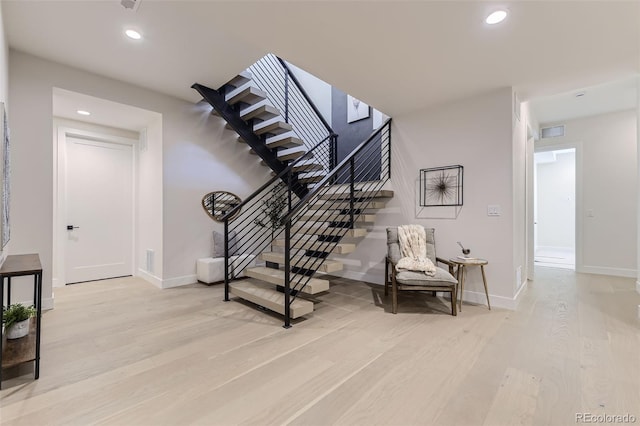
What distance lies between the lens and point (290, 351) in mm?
2275

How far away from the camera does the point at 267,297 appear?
310cm

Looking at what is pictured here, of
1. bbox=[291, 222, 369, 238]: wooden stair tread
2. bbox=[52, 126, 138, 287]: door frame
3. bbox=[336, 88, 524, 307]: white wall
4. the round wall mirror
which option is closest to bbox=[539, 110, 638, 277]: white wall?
bbox=[336, 88, 524, 307]: white wall

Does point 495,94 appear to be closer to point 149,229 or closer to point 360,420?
point 360,420

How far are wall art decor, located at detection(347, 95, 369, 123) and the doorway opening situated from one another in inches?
239

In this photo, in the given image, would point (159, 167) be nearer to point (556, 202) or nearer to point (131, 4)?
point (131, 4)

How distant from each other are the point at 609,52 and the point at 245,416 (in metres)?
4.11

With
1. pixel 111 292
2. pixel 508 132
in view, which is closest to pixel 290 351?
pixel 111 292

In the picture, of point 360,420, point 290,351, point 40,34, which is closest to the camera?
point 360,420

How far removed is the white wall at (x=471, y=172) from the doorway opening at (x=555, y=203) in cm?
626

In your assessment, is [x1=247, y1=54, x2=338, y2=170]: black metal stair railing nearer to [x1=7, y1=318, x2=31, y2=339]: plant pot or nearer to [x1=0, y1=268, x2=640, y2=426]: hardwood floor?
[x1=0, y1=268, x2=640, y2=426]: hardwood floor

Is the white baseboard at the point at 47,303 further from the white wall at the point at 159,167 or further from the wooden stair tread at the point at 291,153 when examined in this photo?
the wooden stair tread at the point at 291,153

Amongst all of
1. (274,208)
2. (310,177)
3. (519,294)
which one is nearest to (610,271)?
(519,294)

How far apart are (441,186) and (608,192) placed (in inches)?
144

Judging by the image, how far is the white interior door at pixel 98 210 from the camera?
439 cm
